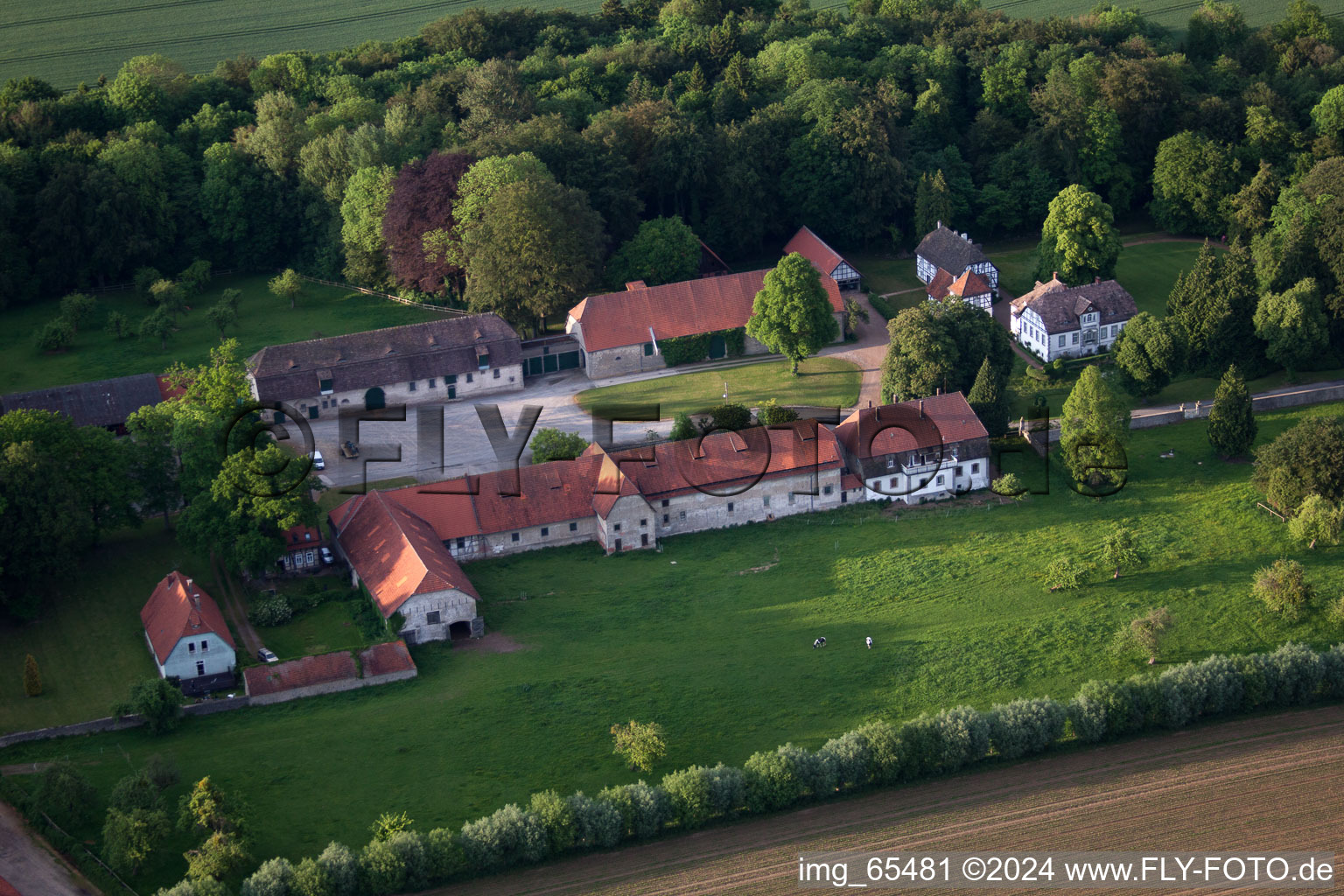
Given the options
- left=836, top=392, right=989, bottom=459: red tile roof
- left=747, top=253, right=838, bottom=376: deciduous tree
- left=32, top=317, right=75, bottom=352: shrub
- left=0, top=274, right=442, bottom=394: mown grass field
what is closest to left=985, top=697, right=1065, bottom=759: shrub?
left=836, top=392, right=989, bottom=459: red tile roof

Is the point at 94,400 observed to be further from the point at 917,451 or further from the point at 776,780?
the point at 776,780

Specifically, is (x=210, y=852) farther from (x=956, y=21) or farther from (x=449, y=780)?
(x=956, y=21)

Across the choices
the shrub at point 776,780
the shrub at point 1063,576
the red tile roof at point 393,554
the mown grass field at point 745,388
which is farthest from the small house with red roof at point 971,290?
the shrub at point 776,780

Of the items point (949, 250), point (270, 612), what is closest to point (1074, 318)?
point (949, 250)

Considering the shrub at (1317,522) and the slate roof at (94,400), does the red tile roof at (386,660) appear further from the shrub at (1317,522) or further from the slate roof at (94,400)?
the shrub at (1317,522)

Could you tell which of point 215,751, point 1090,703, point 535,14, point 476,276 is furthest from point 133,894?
point 535,14
